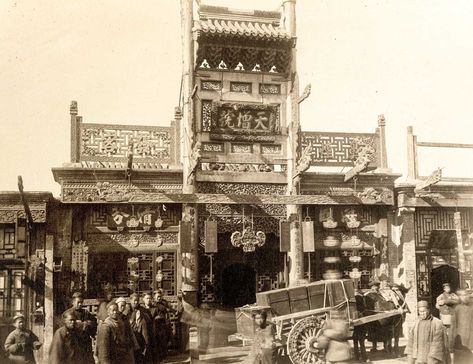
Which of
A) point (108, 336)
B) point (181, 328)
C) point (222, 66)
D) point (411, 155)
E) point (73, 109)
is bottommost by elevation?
point (181, 328)

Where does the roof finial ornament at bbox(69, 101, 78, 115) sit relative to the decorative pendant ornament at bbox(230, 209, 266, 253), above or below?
above

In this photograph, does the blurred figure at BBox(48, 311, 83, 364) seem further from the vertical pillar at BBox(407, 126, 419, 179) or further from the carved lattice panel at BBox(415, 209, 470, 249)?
the vertical pillar at BBox(407, 126, 419, 179)

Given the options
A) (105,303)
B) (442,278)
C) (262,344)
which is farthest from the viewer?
(442,278)

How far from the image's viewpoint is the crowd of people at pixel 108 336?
876 centimetres

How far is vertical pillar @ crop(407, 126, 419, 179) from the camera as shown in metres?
15.9

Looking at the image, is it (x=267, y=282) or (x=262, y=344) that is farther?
(x=267, y=282)

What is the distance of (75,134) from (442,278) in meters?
11.8

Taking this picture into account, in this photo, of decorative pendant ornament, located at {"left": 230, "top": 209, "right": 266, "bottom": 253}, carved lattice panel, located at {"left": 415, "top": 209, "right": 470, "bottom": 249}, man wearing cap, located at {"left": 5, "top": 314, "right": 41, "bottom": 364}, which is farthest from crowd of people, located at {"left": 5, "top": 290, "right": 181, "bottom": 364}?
carved lattice panel, located at {"left": 415, "top": 209, "right": 470, "bottom": 249}

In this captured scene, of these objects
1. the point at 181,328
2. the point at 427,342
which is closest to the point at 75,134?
the point at 181,328

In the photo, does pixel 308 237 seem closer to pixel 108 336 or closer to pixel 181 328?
pixel 181 328

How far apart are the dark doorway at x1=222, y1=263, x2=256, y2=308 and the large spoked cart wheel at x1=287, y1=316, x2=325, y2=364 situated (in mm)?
4464

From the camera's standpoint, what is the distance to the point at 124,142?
1436 centimetres

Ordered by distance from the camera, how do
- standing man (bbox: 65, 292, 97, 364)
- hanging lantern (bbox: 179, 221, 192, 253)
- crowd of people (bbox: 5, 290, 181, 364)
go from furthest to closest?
hanging lantern (bbox: 179, 221, 192, 253)
standing man (bbox: 65, 292, 97, 364)
crowd of people (bbox: 5, 290, 181, 364)

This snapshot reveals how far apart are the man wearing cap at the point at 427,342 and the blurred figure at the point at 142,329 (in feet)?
17.8
